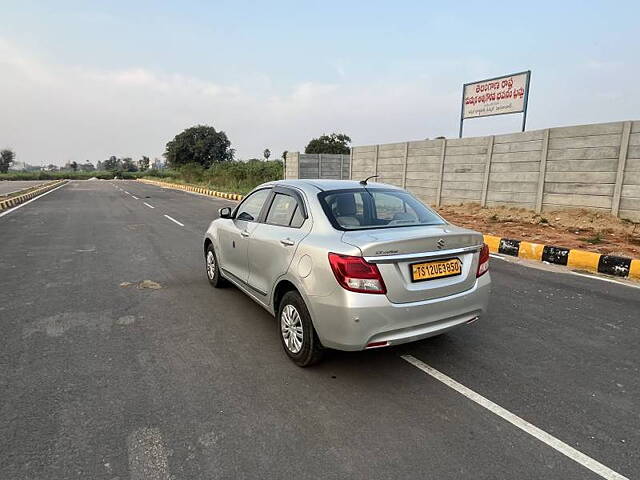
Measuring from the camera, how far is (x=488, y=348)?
368cm

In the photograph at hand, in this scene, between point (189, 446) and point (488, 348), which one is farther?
point (488, 348)

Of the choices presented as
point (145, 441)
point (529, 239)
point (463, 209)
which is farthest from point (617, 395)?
point (463, 209)

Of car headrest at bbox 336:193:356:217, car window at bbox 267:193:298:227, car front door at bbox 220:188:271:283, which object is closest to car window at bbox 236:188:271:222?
car front door at bbox 220:188:271:283

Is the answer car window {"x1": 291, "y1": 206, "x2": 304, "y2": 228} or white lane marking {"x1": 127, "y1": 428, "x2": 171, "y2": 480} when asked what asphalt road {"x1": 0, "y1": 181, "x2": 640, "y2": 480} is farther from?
car window {"x1": 291, "y1": 206, "x2": 304, "y2": 228}

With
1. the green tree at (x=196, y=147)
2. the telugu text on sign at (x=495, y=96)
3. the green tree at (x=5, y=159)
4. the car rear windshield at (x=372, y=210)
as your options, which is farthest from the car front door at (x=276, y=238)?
the green tree at (x=5, y=159)

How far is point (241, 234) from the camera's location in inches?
171

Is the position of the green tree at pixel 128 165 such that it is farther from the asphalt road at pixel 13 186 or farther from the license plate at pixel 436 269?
the license plate at pixel 436 269

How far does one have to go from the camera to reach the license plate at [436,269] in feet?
9.62

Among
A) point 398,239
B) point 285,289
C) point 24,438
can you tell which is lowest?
point 24,438

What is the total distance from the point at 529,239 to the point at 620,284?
3.18 meters

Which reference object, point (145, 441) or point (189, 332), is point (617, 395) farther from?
point (189, 332)

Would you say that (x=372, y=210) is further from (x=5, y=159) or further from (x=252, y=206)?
(x=5, y=159)

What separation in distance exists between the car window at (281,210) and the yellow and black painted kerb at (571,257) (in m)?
5.97

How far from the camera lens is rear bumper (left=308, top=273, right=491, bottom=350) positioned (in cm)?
275
